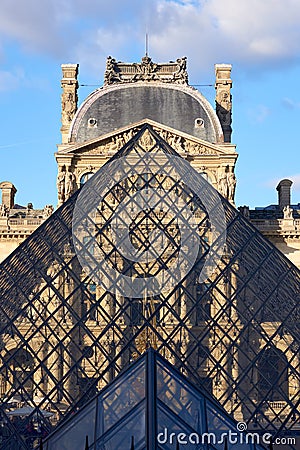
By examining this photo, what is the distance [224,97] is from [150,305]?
24.8 m

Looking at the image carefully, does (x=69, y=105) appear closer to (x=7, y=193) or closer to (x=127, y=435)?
(x=7, y=193)

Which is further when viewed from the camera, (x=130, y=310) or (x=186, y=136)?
(x=186, y=136)

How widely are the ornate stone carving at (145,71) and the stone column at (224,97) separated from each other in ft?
6.90

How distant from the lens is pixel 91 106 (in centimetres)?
4103

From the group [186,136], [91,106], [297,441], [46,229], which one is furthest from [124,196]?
[91,106]

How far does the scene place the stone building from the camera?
16406 mm

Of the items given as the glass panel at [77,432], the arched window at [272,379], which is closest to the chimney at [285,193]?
the arched window at [272,379]

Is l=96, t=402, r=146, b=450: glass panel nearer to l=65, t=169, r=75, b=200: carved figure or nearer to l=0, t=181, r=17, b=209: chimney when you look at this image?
l=65, t=169, r=75, b=200: carved figure

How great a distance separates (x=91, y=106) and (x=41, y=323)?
24468mm

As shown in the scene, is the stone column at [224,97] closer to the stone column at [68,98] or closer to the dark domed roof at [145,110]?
the dark domed roof at [145,110]

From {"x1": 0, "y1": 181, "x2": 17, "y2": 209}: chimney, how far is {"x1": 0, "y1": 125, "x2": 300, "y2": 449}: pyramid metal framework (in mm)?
22031

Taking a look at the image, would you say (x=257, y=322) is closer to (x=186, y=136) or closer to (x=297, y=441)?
(x=297, y=441)

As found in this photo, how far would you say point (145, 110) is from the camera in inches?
1603

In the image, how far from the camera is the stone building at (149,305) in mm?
16406
